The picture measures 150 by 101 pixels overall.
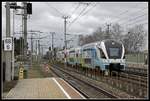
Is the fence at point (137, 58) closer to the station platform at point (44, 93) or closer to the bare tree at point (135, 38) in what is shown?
the bare tree at point (135, 38)

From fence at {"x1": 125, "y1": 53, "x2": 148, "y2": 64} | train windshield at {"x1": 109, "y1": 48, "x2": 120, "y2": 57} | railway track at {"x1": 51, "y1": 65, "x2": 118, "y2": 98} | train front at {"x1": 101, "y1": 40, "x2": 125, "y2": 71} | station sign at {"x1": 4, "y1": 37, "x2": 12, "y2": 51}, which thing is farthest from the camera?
fence at {"x1": 125, "y1": 53, "x2": 148, "y2": 64}

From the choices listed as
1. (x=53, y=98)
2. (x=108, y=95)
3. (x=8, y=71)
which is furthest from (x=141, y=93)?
(x=8, y=71)

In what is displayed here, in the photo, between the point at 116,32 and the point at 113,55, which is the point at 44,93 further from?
the point at 116,32

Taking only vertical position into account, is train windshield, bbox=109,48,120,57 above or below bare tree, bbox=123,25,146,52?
below

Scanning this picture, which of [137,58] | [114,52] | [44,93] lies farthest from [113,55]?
[137,58]

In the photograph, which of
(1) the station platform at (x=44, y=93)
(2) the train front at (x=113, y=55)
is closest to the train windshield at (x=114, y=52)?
(2) the train front at (x=113, y=55)

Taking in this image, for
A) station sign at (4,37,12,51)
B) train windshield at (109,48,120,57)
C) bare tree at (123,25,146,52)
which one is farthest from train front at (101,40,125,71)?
bare tree at (123,25,146,52)

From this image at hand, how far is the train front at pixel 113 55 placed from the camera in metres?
36.0

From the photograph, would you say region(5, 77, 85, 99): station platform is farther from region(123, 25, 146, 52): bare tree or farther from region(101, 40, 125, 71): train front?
region(123, 25, 146, 52): bare tree

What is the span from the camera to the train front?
118 ft

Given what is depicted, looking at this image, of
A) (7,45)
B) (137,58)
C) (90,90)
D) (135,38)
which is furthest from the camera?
(135,38)

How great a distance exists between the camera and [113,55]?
36.5 metres

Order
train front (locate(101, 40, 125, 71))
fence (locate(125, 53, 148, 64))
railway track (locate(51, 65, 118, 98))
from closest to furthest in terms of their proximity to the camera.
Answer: railway track (locate(51, 65, 118, 98)) < train front (locate(101, 40, 125, 71)) < fence (locate(125, 53, 148, 64))

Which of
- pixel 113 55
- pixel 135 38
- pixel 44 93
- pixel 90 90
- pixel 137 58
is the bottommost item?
pixel 90 90
